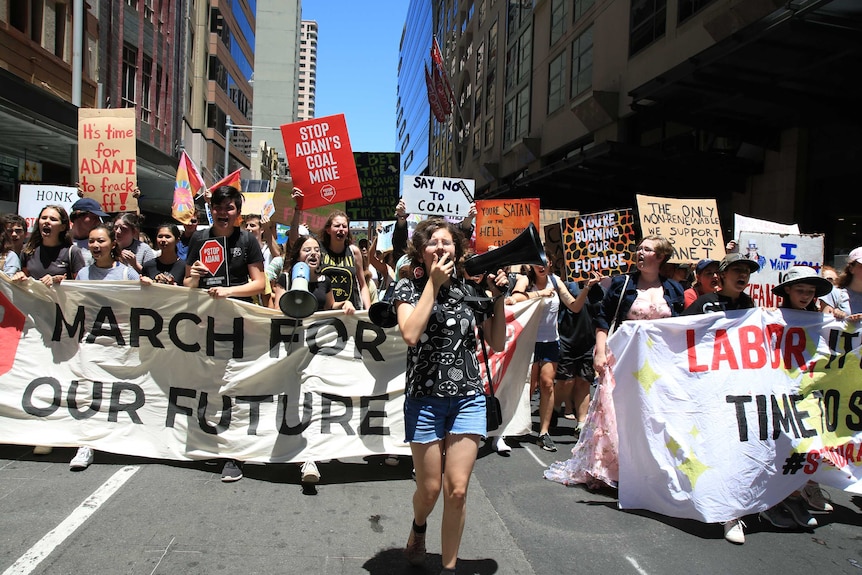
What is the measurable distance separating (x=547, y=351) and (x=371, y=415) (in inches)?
84.2

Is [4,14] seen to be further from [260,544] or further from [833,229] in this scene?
[833,229]

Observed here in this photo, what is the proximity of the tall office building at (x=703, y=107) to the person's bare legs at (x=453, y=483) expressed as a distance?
8159 mm

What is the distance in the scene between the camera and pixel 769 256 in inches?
272

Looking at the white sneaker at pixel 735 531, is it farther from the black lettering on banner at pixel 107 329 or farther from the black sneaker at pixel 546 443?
the black lettering on banner at pixel 107 329

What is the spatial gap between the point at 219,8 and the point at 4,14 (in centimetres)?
2857

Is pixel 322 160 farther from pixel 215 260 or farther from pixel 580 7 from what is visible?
pixel 580 7

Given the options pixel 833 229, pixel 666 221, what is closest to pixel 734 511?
pixel 666 221

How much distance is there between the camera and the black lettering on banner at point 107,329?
16.3ft

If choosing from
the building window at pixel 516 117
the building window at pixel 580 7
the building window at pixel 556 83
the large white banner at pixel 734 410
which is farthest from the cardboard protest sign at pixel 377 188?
the building window at pixel 516 117

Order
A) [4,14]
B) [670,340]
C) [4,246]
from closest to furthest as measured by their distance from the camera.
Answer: [670,340], [4,246], [4,14]

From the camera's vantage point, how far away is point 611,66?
18672mm

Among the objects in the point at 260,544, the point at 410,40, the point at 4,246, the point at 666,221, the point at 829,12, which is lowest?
the point at 260,544

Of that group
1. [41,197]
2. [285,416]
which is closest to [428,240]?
[285,416]

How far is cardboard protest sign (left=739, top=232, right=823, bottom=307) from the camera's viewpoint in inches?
268
